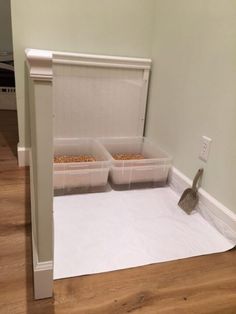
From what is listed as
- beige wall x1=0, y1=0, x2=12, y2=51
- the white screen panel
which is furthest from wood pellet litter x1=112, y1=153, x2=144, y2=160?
beige wall x1=0, y1=0, x2=12, y2=51

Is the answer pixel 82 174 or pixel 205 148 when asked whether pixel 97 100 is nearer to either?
pixel 82 174

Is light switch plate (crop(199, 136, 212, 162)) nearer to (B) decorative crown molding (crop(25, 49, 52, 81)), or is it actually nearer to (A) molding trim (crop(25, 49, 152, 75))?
(A) molding trim (crop(25, 49, 152, 75))

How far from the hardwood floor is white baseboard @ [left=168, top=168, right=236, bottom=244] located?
106mm

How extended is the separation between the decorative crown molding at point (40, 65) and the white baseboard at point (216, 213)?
39.8 inches

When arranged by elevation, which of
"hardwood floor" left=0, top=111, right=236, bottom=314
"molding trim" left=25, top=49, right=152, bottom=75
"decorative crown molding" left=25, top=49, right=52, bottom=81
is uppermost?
"decorative crown molding" left=25, top=49, right=52, bottom=81

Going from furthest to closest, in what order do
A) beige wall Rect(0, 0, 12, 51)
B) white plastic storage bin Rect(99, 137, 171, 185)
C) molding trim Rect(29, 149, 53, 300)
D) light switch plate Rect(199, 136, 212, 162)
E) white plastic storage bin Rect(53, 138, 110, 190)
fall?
beige wall Rect(0, 0, 12, 51), white plastic storage bin Rect(99, 137, 171, 185), white plastic storage bin Rect(53, 138, 110, 190), light switch plate Rect(199, 136, 212, 162), molding trim Rect(29, 149, 53, 300)

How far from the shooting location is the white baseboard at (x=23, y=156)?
1879 millimetres

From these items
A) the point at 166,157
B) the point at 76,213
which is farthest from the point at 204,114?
the point at 76,213

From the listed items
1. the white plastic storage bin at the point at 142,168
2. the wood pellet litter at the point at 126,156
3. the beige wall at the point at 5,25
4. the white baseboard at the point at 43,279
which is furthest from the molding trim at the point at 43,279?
the beige wall at the point at 5,25

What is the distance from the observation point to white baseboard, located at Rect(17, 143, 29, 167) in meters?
1.88

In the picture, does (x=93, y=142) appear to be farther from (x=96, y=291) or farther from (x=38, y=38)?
(x=96, y=291)

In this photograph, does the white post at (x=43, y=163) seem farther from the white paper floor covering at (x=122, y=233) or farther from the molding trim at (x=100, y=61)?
the molding trim at (x=100, y=61)

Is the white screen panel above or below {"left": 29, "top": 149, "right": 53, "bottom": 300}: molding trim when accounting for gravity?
above

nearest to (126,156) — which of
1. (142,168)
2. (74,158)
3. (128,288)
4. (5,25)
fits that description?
(142,168)
